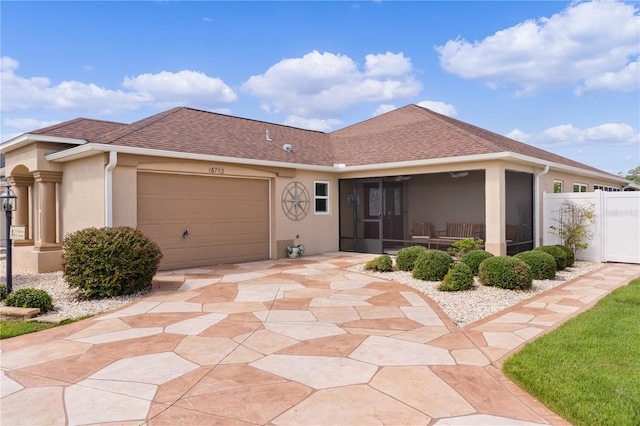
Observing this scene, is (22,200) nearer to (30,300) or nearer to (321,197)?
(30,300)

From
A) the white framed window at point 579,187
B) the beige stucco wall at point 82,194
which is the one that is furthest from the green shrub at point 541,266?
the beige stucco wall at point 82,194

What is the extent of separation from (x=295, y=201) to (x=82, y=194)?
599 centimetres

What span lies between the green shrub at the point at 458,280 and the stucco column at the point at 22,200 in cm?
1263

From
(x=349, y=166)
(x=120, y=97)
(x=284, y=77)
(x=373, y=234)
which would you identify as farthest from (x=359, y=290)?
(x=120, y=97)

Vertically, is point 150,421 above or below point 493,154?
below

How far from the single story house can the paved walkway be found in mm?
3697

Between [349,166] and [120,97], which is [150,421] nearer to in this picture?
[349,166]

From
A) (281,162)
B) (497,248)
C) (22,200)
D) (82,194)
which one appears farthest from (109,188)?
(497,248)

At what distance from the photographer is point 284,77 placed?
19.3 m

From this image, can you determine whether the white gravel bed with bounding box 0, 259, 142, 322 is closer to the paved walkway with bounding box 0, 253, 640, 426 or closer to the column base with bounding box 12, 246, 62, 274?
the paved walkway with bounding box 0, 253, 640, 426

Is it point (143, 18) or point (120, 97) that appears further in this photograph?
point (120, 97)

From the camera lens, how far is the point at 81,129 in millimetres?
11445

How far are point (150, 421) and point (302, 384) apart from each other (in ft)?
4.12

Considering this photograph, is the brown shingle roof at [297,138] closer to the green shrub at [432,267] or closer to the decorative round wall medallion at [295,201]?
the decorative round wall medallion at [295,201]
